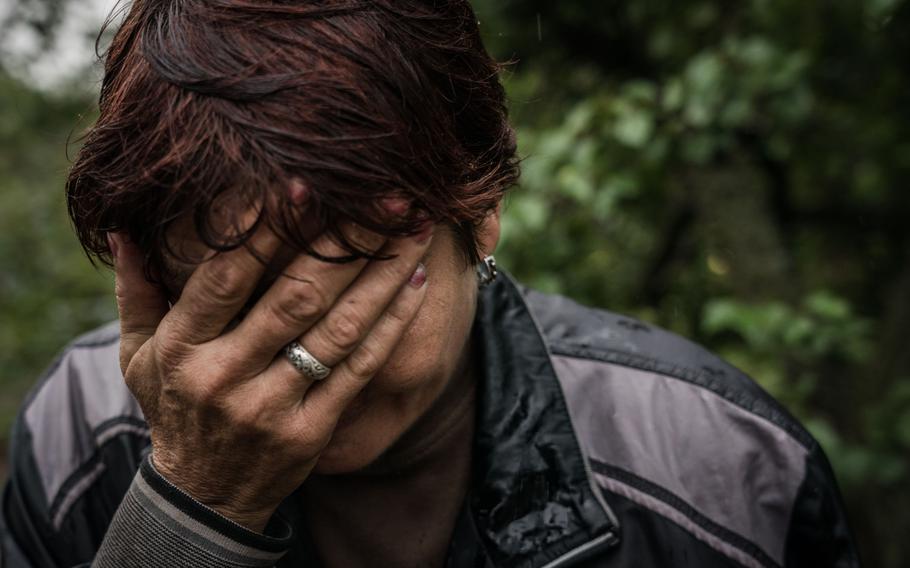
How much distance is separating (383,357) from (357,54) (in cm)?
52

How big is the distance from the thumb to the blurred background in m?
1.27

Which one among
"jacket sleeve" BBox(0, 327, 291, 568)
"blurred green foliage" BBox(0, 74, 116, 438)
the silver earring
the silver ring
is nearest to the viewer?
the silver ring

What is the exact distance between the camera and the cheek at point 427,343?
59.4 inches

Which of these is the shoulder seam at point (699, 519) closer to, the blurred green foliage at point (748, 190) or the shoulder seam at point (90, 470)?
the blurred green foliage at point (748, 190)

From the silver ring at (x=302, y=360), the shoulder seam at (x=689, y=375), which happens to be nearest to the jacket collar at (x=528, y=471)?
the shoulder seam at (x=689, y=375)

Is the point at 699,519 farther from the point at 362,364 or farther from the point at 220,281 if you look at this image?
the point at 220,281

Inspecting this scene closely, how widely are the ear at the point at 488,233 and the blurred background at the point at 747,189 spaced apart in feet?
2.61

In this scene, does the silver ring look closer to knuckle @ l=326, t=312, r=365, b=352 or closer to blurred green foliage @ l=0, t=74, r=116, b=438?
knuckle @ l=326, t=312, r=365, b=352

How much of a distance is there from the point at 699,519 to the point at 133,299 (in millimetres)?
1240

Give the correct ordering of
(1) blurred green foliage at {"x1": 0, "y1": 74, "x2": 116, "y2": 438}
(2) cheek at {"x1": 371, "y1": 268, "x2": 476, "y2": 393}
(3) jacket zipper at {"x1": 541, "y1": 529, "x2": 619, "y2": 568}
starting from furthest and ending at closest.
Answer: (1) blurred green foliage at {"x1": 0, "y1": 74, "x2": 116, "y2": 438} < (3) jacket zipper at {"x1": 541, "y1": 529, "x2": 619, "y2": 568} < (2) cheek at {"x1": 371, "y1": 268, "x2": 476, "y2": 393}

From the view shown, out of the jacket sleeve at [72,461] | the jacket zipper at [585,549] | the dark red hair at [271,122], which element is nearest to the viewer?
the dark red hair at [271,122]

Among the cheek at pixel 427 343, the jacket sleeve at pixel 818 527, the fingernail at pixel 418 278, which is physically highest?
the fingernail at pixel 418 278

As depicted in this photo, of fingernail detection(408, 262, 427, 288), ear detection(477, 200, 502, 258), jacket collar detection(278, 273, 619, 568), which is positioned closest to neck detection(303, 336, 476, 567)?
jacket collar detection(278, 273, 619, 568)

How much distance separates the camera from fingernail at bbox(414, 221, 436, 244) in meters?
1.38
